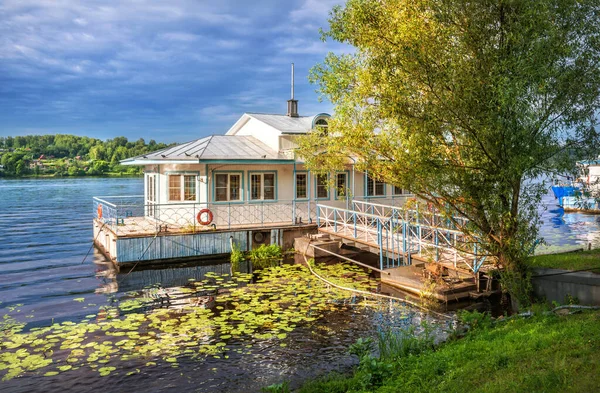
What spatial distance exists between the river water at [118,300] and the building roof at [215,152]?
426cm

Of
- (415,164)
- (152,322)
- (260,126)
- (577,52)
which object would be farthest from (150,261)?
(577,52)

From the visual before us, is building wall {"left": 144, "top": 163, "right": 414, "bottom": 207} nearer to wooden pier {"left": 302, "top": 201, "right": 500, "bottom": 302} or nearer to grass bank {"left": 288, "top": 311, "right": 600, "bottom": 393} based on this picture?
wooden pier {"left": 302, "top": 201, "right": 500, "bottom": 302}

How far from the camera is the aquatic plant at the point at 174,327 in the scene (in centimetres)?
829

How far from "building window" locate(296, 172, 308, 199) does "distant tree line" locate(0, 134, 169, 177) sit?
79028 millimetres

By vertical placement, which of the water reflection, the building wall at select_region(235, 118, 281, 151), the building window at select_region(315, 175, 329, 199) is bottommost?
the water reflection

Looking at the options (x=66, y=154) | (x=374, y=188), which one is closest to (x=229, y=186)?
(x=374, y=188)

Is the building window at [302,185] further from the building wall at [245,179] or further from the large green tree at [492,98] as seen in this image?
the large green tree at [492,98]

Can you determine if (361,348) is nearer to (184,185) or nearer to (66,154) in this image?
(184,185)

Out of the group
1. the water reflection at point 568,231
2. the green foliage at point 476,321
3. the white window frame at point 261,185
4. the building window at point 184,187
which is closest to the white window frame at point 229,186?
the white window frame at point 261,185

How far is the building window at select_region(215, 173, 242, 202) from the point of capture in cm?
1820

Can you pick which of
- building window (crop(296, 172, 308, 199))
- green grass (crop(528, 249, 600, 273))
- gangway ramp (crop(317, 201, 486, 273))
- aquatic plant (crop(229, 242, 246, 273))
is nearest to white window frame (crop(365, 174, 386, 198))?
gangway ramp (crop(317, 201, 486, 273))

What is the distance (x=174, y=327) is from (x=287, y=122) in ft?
46.5

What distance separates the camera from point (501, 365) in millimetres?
6000

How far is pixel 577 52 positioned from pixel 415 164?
3.79 meters
